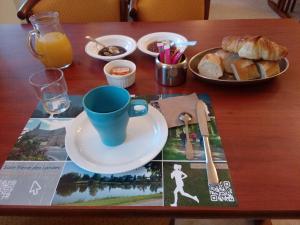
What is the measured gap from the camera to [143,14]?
126cm

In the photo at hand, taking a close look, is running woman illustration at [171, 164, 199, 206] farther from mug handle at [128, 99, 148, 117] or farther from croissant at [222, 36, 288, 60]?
croissant at [222, 36, 288, 60]

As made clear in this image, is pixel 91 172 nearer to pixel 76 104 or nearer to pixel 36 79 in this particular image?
pixel 76 104

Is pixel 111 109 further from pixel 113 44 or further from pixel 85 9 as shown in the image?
pixel 85 9

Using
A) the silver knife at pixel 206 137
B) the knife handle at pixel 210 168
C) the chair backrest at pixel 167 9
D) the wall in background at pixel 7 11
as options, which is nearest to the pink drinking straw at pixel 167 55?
the silver knife at pixel 206 137

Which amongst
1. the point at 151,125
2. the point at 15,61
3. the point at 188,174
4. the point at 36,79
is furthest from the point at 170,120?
the point at 15,61

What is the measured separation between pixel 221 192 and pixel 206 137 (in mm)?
131

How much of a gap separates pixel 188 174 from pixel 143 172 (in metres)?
0.08

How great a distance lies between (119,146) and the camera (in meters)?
0.54

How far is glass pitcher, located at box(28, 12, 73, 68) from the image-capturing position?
0.79 meters

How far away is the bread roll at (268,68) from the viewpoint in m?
0.68

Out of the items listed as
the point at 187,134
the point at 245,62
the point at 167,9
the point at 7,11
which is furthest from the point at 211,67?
the point at 7,11

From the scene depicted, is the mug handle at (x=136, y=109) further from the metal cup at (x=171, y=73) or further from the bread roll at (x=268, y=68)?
the bread roll at (x=268, y=68)

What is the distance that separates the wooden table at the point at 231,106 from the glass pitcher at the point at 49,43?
0.14 feet

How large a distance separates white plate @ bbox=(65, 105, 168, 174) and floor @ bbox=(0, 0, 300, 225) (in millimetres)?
243
